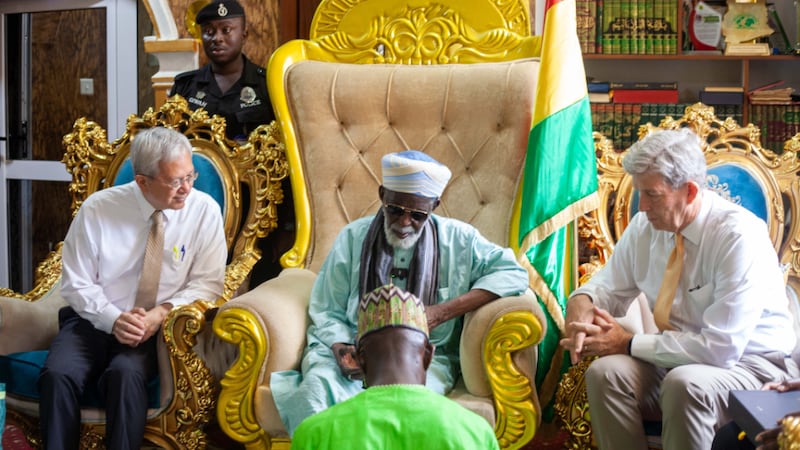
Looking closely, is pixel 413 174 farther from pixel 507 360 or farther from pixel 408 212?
pixel 507 360

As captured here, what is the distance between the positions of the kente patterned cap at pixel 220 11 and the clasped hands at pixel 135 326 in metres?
1.54

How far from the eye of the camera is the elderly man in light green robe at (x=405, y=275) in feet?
9.53

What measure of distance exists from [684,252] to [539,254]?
62cm

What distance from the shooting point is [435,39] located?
12.5 ft

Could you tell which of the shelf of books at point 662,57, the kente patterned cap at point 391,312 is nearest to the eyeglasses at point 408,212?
the kente patterned cap at point 391,312

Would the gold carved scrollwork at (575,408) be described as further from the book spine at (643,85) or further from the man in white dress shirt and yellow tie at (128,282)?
the book spine at (643,85)

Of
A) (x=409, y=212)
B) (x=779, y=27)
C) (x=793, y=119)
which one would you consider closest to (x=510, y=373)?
(x=409, y=212)

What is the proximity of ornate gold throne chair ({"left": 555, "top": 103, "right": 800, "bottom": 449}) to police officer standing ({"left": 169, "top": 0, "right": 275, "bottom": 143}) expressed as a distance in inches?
54.6

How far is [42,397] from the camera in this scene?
3.07 meters

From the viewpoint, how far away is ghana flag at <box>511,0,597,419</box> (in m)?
3.38

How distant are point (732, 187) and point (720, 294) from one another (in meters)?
0.89

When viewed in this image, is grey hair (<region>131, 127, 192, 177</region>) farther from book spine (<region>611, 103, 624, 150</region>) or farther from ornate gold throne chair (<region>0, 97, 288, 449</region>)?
book spine (<region>611, 103, 624, 150</region>)

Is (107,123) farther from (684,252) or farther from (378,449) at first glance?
(378,449)

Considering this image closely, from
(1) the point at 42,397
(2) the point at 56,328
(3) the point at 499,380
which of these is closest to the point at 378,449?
(3) the point at 499,380
